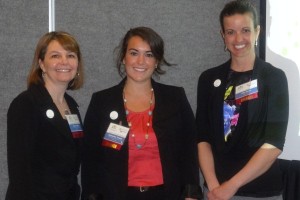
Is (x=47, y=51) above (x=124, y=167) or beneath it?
above

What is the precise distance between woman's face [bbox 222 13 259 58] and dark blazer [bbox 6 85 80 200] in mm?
999

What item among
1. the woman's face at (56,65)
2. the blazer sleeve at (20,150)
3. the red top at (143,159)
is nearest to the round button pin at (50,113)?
the blazer sleeve at (20,150)

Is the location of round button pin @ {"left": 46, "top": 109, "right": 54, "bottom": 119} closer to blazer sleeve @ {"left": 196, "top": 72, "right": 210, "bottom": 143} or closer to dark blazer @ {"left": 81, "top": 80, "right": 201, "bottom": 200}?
dark blazer @ {"left": 81, "top": 80, "right": 201, "bottom": 200}

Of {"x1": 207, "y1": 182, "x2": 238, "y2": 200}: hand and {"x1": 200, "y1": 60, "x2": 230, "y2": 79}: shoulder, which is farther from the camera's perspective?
{"x1": 200, "y1": 60, "x2": 230, "y2": 79}: shoulder

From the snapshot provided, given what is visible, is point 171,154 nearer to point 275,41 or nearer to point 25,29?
point 275,41

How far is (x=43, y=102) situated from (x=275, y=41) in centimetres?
152

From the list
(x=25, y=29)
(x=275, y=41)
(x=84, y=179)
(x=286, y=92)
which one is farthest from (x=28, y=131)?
(x=275, y=41)

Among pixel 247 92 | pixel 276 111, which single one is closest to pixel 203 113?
pixel 247 92

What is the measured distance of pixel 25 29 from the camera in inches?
97.4

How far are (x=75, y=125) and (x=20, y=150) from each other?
0.38 metres

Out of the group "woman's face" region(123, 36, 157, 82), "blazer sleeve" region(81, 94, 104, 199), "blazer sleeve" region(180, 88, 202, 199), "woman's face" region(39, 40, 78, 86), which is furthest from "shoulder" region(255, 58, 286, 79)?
"woman's face" region(39, 40, 78, 86)

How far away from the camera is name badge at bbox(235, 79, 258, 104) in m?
2.00

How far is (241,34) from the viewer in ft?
6.71

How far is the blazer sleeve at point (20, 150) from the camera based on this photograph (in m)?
1.81
